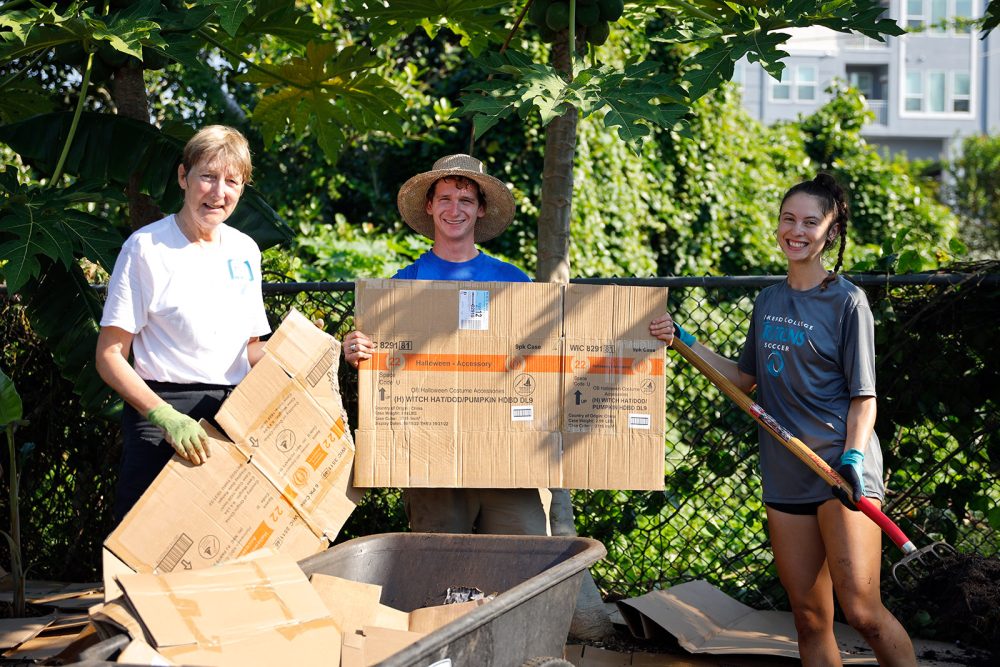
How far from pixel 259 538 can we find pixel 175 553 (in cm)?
27

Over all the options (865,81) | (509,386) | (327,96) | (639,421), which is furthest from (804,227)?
(865,81)

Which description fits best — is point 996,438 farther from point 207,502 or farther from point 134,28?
point 134,28

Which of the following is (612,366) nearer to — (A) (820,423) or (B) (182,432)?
(A) (820,423)

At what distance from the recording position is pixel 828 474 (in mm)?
3186

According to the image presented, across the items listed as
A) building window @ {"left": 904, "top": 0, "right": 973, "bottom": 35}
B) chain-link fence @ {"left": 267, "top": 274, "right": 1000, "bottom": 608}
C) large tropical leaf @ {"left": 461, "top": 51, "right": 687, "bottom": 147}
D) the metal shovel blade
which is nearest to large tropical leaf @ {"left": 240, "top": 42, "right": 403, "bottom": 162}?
chain-link fence @ {"left": 267, "top": 274, "right": 1000, "bottom": 608}

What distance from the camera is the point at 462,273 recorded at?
368cm

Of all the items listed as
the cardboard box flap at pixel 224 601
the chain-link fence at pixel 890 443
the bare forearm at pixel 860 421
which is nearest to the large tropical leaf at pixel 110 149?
the chain-link fence at pixel 890 443

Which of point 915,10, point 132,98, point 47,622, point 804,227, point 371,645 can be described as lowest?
point 47,622

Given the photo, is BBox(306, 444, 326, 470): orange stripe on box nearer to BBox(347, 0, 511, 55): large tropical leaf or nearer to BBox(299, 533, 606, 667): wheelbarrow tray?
BBox(299, 533, 606, 667): wheelbarrow tray

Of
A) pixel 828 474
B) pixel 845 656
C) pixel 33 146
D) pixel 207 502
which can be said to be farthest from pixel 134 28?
pixel 845 656

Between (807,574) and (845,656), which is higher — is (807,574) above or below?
above

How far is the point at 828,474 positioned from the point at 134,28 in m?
2.85

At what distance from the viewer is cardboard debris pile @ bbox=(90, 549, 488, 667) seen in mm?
2301

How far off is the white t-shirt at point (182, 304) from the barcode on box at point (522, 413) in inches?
36.5
